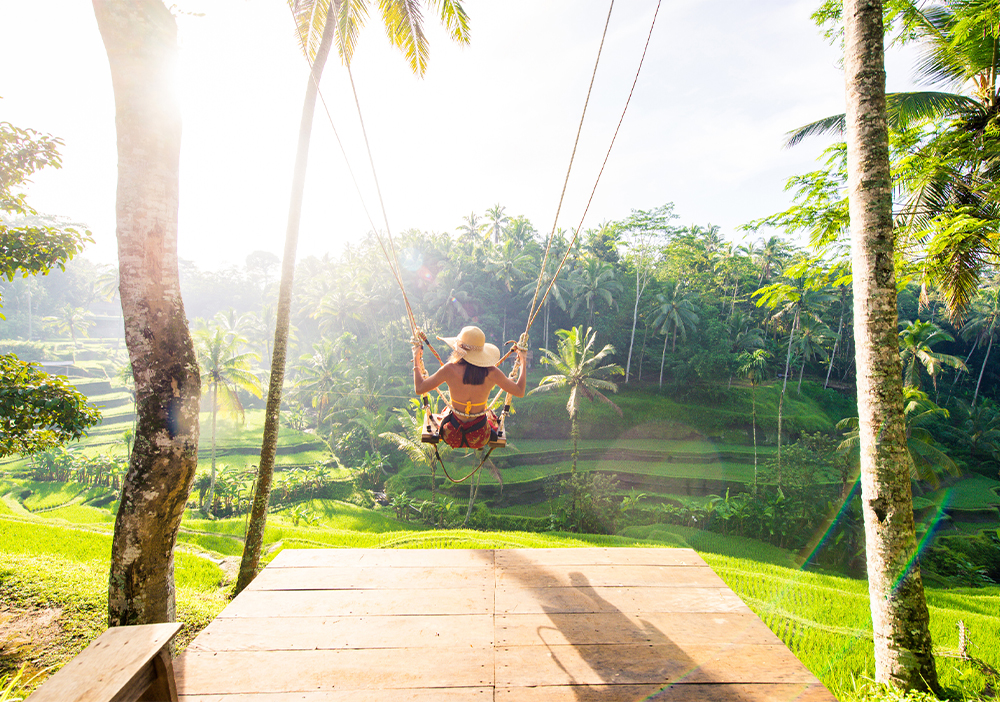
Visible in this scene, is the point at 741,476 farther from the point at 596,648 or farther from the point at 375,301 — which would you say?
the point at 375,301

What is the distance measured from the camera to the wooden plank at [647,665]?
2.34 m

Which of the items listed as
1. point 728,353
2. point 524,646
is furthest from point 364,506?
point 728,353

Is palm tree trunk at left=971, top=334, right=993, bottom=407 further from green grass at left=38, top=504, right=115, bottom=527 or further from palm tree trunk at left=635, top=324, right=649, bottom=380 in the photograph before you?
green grass at left=38, top=504, right=115, bottom=527

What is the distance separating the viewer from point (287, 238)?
636 cm

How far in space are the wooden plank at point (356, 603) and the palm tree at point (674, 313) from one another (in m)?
32.7

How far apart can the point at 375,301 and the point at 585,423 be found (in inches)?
777

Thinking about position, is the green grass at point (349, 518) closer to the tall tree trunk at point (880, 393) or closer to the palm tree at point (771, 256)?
the tall tree trunk at point (880, 393)

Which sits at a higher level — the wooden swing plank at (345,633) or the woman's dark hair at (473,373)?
the woman's dark hair at (473,373)

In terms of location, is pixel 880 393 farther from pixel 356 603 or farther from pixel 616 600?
pixel 356 603

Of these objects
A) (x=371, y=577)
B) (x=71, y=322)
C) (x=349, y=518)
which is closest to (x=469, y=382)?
A: (x=371, y=577)

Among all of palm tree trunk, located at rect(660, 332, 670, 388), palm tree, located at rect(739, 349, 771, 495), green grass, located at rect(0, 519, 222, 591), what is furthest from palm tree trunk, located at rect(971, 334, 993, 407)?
green grass, located at rect(0, 519, 222, 591)

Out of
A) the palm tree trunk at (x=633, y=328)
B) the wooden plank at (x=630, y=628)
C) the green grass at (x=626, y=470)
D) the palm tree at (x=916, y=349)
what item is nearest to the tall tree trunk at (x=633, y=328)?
the palm tree trunk at (x=633, y=328)

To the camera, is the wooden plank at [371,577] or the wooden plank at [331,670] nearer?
the wooden plank at [331,670]

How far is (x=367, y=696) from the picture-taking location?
2225 mm
